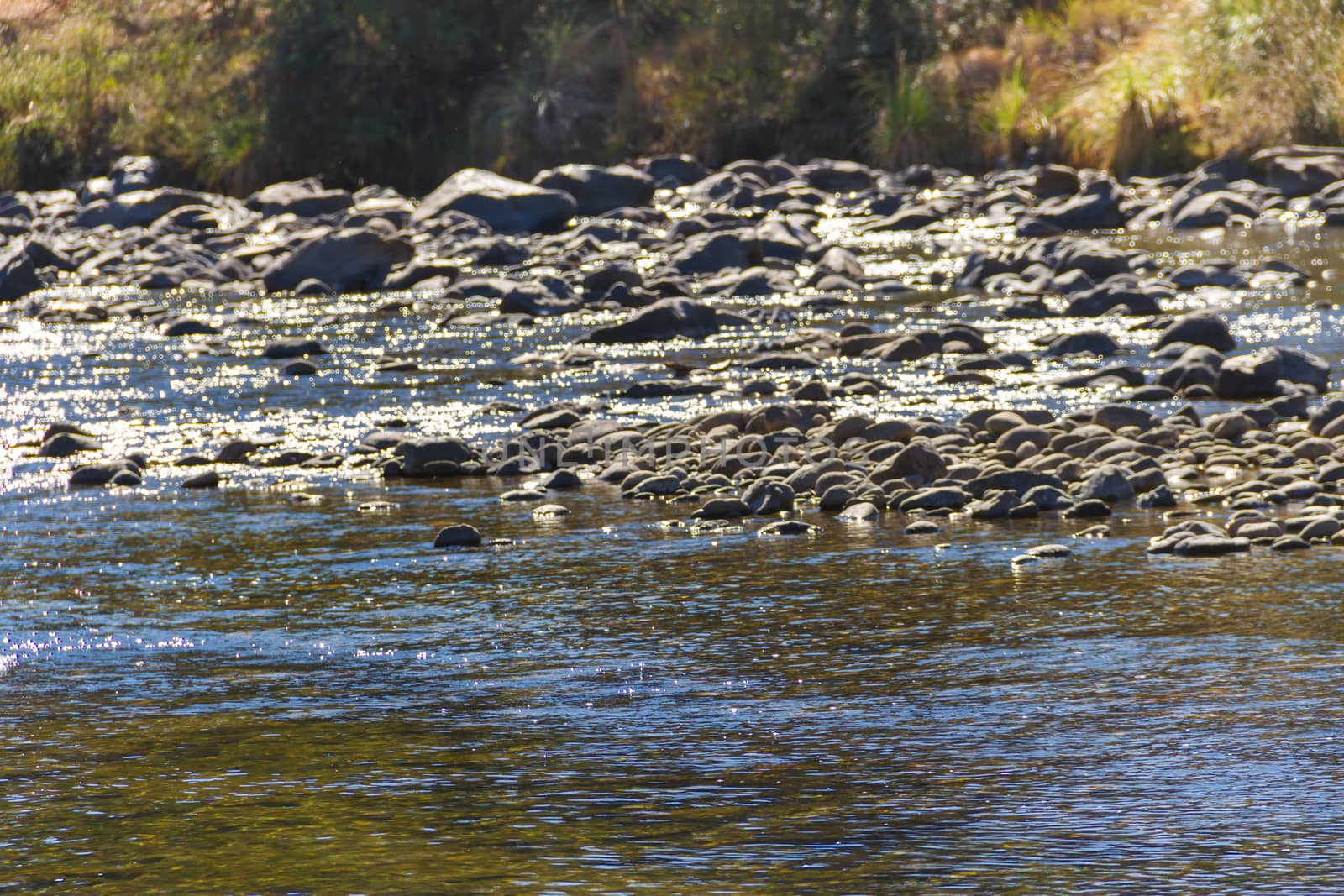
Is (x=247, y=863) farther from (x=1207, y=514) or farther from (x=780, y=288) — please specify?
(x=780, y=288)

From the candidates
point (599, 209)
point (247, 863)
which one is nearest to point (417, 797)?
point (247, 863)

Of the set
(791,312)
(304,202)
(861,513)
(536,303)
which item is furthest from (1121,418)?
(304,202)

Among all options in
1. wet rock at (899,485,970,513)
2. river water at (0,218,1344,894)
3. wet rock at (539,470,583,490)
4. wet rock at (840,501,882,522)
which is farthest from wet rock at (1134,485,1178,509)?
wet rock at (539,470,583,490)

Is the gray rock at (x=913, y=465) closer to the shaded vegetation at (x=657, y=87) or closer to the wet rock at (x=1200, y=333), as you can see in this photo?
the wet rock at (x=1200, y=333)

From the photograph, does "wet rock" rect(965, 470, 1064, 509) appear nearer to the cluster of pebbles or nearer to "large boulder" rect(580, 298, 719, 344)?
the cluster of pebbles

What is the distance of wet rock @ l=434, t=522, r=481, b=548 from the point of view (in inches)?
274

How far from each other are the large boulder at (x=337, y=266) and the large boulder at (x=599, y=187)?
5.75 metres

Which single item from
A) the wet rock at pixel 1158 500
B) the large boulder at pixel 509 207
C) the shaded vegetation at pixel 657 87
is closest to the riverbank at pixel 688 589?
the wet rock at pixel 1158 500

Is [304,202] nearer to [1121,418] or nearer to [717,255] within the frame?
[717,255]

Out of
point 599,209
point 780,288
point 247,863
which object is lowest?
point 247,863

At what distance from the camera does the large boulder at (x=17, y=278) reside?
18.0m

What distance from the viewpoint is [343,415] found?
411 inches

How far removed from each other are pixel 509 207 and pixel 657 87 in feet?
26.7

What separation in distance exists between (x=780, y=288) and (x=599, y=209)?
793 cm
